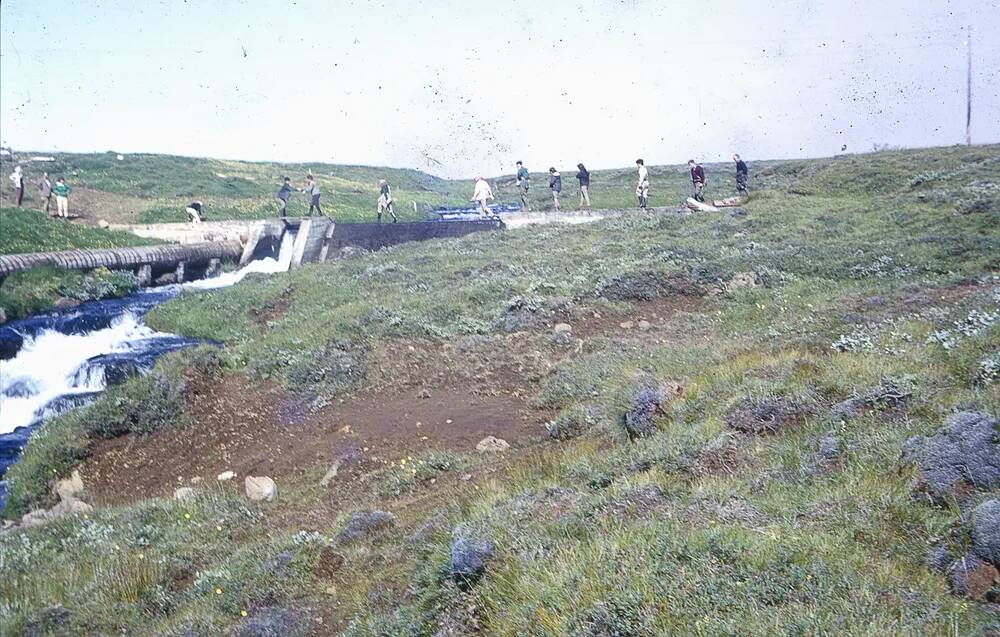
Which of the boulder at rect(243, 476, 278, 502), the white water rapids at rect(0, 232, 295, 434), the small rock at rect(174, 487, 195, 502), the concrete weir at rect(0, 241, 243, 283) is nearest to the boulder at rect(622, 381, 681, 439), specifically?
the boulder at rect(243, 476, 278, 502)

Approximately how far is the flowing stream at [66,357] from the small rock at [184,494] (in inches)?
126

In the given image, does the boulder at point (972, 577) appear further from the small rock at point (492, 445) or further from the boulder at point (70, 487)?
the boulder at point (70, 487)

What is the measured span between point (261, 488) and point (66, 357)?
9.28 meters

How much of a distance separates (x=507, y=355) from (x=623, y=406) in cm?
445

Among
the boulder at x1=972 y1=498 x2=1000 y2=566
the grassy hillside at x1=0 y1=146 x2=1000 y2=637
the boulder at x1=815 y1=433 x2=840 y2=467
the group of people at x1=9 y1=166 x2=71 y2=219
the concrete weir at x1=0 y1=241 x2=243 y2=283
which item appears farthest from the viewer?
the group of people at x1=9 y1=166 x2=71 y2=219

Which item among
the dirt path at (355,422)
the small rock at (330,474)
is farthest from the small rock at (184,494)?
the small rock at (330,474)

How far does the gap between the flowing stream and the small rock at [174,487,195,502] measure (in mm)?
3192

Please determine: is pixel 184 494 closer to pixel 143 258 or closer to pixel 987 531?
pixel 987 531

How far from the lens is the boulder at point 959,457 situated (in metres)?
5.05

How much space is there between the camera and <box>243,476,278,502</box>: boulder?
9211 mm

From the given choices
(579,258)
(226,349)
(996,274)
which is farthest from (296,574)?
(579,258)

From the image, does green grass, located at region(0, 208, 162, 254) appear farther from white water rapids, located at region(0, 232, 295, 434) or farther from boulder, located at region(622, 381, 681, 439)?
boulder, located at region(622, 381, 681, 439)

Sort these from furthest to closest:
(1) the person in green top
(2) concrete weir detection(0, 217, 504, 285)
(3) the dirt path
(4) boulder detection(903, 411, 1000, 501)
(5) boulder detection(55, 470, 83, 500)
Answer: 1. (1) the person in green top
2. (2) concrete weir detection(0, 217, 504, 285)
3. (5) boulder detection(55, 470, 83, 500)
4. (3) the dirt path
5. (4) boulder detection(903, 411, 1000, 501)

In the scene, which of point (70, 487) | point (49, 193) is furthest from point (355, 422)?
point (49, 193)
